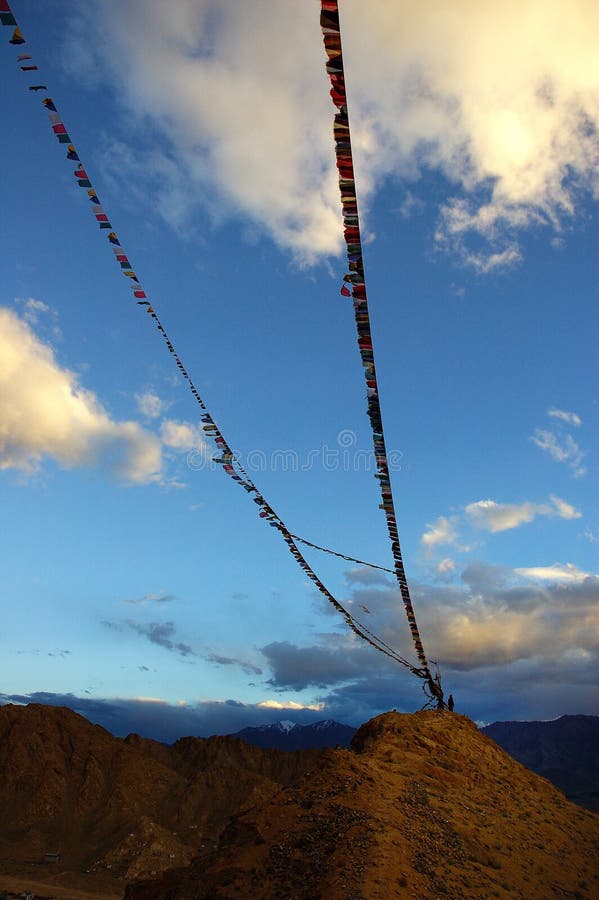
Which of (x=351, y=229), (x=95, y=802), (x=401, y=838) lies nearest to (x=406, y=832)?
(x=401, y=838)

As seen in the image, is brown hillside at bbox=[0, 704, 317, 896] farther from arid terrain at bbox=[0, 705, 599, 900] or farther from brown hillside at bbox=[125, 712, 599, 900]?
brown hillside at bbox=[125, 712, 599, 900]

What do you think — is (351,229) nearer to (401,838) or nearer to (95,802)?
(401,838)

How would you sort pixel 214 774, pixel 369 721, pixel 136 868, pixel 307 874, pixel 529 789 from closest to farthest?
1. pixel 307 874
2. pixel 529 789
3. pixel 369 721
4. pixel 136 868
5. pixel 214 774

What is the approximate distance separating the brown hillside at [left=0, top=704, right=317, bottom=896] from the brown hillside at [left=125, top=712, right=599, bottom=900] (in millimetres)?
59166

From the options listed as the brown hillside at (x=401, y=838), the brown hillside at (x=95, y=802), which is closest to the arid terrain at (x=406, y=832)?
the brown hillside at (x=401, y=838)

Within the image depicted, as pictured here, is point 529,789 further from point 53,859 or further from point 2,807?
point 2,807

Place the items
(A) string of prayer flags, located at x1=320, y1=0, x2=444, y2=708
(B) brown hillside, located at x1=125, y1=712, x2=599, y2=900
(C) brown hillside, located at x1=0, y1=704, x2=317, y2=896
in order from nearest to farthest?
1. (A) string of prayer flags, located at x1=320, y1=0, x2=444, y2=708
2. (B) brown hillside, located at x1=125, y1=712, x2=599, y2=900
3. (C) brown hillside, located at x1=0, y1=704, x2=317, y2=896

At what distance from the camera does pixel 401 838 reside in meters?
14.9

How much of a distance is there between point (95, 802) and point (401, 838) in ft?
317

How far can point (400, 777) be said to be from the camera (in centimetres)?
1859

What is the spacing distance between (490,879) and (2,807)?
98406 millimetres

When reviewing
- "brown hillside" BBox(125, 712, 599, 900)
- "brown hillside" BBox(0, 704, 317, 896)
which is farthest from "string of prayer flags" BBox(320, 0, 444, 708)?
"brown hillside" BBox(0, 704, 317, 896)

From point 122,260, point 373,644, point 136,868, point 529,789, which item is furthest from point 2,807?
point 122,260

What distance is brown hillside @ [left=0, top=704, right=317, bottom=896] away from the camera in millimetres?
71375
